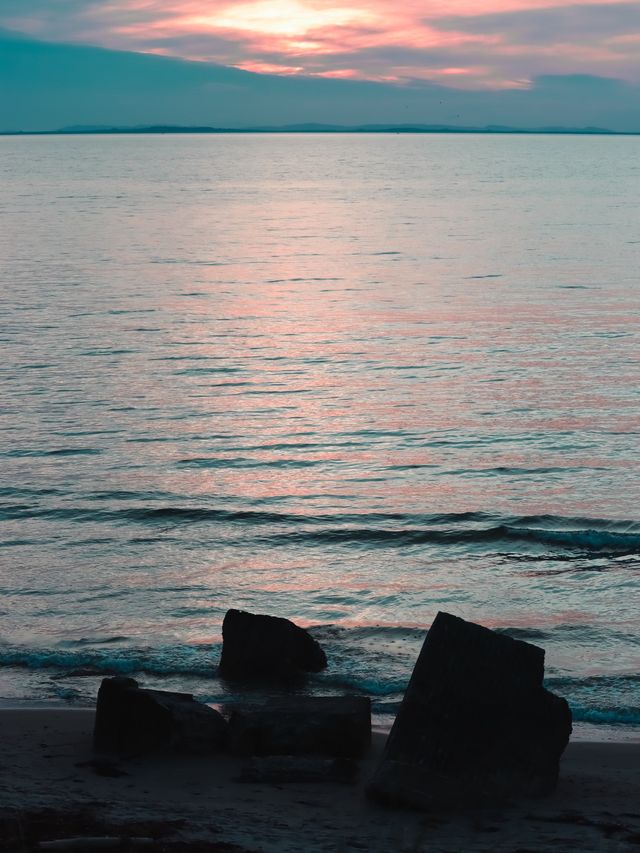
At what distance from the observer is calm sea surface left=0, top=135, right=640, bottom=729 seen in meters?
12.4

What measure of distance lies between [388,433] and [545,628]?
9101 millimetres

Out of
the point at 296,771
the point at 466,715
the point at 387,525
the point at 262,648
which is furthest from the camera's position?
the point at 387,525

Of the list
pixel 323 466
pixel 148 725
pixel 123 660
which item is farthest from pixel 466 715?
pixel 323 466

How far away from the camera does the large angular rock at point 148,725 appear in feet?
28.0

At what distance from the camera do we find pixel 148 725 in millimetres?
8570

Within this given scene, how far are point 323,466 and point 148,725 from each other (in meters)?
10.7

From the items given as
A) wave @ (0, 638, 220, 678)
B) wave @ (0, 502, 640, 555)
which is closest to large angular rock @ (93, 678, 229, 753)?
wave @ (0, 638, 220, 678)

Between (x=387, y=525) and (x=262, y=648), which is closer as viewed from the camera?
(x=262, y=648)

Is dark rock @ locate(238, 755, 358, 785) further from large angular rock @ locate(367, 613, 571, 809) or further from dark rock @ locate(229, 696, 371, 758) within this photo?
large angular rock @ locate(367, 613, 571, 809)

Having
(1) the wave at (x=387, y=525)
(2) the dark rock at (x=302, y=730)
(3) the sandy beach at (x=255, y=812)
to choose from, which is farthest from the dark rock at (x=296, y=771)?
(1) the wave at (x=387, y=525)

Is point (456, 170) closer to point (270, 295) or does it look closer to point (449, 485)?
point (270, 295)

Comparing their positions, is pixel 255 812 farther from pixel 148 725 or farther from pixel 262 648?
pixel 262 648

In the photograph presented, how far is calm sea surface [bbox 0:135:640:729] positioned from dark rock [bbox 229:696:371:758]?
1.99 metres

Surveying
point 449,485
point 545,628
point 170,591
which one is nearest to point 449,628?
point 545,628
